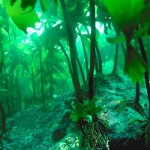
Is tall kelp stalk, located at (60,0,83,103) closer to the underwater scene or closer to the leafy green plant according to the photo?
the underwater scene

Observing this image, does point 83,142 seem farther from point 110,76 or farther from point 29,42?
point 29,42

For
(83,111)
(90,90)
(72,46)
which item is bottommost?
(83,111)

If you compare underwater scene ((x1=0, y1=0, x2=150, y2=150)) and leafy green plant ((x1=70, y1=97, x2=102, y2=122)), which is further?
leafy green plant ((x1=70, y1=97, x2=102, y2=122))

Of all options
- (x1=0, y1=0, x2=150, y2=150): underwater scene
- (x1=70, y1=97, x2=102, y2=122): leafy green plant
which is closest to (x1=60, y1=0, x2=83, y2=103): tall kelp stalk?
(x1=0, y1=0, x2=150, y2=150): underwater scene

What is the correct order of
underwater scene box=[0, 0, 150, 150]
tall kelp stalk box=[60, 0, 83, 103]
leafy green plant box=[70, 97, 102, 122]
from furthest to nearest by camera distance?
leafy green plant box=[70, 97, 102, 122], tall kelp stalk box=[60, 0, 83, 103], underwater scene box=[0, 0, 150, 150]

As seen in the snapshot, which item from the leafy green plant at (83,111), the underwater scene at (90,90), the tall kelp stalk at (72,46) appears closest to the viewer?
the underwater scene at (90,90)

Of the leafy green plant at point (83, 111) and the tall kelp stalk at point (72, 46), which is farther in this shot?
the leafy green plant at point (83, 111)

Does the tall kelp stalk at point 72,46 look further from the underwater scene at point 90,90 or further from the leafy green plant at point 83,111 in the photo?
the leafy green plant at point 83,111

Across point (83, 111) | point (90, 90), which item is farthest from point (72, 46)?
point (83, 111)

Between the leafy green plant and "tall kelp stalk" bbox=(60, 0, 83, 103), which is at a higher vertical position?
"tall kelp stalk" bbox=(60, 0, 83, 103)

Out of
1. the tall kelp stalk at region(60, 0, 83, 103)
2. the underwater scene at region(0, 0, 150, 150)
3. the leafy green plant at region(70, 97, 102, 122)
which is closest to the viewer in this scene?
the underwater scene at region(0, 0, 150, 150)

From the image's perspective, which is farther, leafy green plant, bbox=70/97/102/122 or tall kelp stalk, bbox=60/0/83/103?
leafy green plant, bbox=70/97/102/122

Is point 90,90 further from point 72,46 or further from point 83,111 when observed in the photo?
point 72,46

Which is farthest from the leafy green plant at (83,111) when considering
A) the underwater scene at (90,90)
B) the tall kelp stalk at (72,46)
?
the tall kelp stalk at (72,46)
